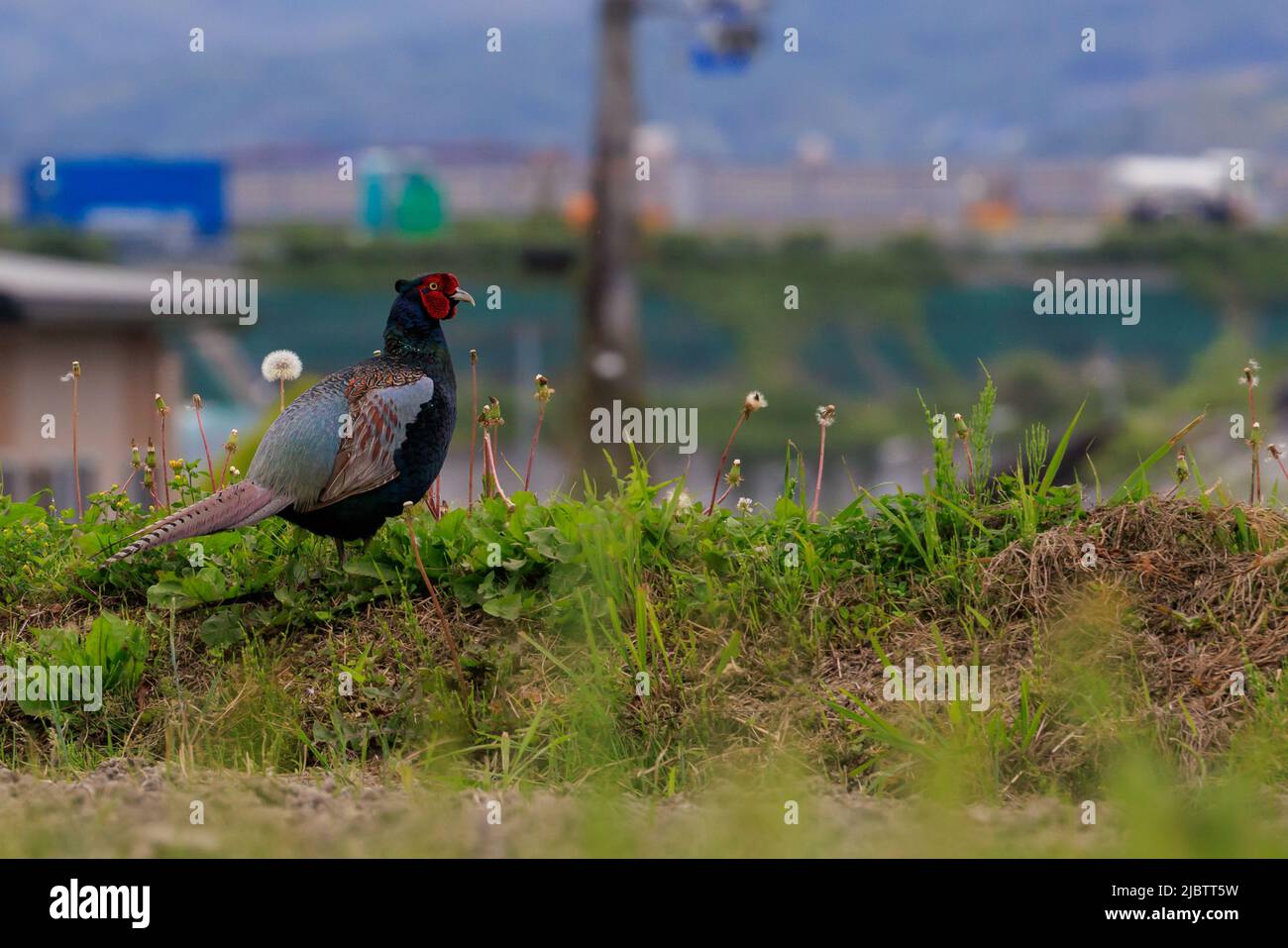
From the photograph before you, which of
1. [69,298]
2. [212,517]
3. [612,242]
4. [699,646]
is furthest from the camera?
[612,242]

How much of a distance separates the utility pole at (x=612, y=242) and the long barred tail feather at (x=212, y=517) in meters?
14.2

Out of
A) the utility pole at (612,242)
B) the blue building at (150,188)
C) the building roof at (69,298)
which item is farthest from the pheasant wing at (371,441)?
the blue building at (150,188)

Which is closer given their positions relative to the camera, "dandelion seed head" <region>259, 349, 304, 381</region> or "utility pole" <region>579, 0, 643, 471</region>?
"dandelion seed head" <region>259, 349, 304, 381</region>

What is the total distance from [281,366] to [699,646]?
186cm

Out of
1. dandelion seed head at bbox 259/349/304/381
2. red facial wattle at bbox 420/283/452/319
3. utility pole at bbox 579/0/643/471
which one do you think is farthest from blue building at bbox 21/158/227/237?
red facial wattle at bbox 420/283/452/319

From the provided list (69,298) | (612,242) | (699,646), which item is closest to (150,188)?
(612,242)

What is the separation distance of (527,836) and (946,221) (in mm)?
117711

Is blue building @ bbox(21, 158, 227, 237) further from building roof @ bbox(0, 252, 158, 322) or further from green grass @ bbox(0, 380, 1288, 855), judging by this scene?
green grass @ bbox(0, 380, 1288, 855)

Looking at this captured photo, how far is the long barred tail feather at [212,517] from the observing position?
5195 mm

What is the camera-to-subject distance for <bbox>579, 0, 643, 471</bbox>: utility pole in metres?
21.0

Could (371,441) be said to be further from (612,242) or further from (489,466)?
(612,242)

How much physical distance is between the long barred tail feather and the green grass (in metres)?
0.52

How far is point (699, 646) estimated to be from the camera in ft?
17.6

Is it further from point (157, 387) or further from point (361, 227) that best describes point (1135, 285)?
point (361, 227)
